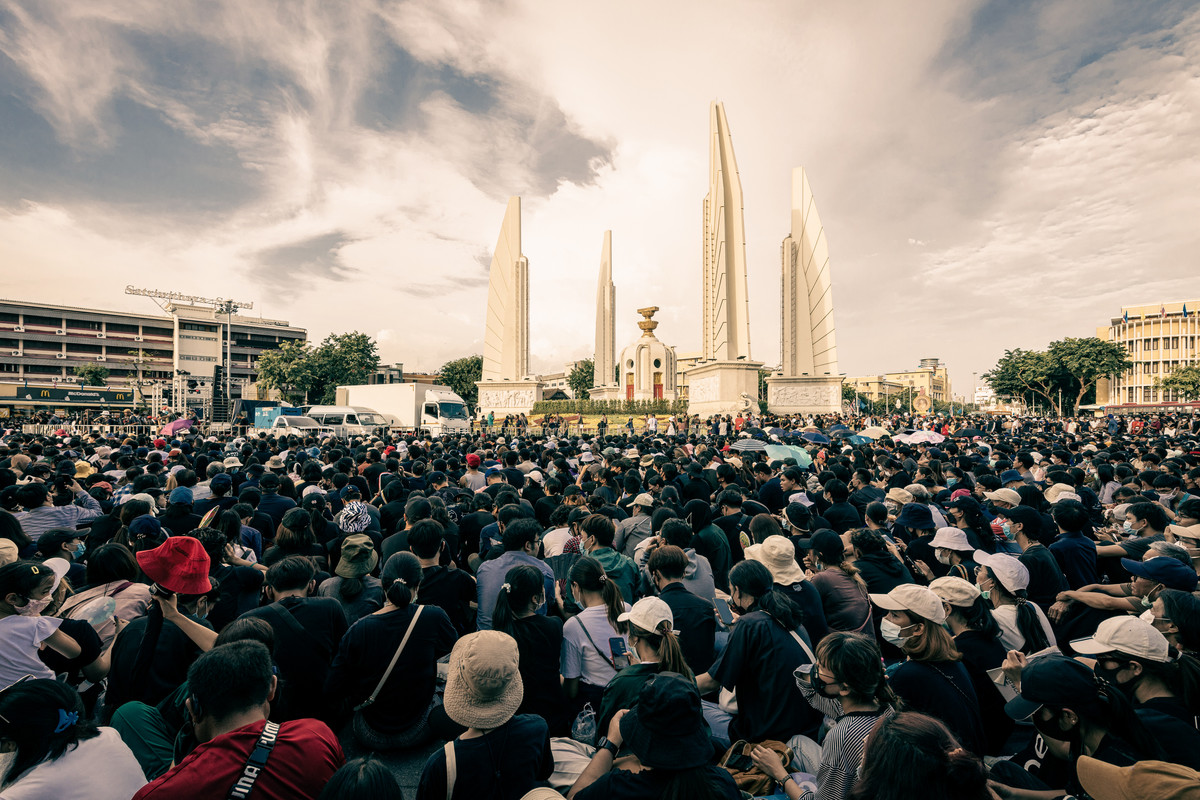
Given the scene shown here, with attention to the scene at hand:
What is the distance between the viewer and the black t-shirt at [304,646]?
3.47 metres

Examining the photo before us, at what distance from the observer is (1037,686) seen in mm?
2273

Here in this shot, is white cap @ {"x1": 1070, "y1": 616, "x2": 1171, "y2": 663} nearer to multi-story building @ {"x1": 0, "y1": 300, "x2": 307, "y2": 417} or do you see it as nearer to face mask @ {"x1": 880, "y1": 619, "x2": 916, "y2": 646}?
face mask @ {"x1": 880, "y1": 619, "x2": 916, "y2": 646}

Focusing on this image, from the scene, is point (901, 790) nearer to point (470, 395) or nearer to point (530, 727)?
point (530, 727)

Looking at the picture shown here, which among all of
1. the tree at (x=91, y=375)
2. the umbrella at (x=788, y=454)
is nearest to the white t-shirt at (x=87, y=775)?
the umbrella at (x=788, y=454)

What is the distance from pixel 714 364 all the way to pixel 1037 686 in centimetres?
3531

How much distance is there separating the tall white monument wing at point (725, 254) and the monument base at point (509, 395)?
46.1 feet

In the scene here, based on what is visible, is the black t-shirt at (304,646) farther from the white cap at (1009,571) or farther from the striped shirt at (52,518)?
the striped shirt at (52,518)

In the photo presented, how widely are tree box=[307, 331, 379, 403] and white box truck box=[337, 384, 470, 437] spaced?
27417 millimetres

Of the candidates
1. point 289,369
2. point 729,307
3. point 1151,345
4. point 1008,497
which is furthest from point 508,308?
point 1151,345

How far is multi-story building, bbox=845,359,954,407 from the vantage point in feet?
449

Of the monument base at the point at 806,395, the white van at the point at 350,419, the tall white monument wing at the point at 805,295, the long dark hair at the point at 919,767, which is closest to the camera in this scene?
the long dark hair at the point at 919,767

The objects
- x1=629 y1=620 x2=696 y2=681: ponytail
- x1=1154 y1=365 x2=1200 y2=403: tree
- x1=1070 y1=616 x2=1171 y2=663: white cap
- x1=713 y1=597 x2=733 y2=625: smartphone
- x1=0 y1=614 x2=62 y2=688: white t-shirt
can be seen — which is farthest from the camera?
x1=1154 y1=365 x2=1200 y2=403: tree

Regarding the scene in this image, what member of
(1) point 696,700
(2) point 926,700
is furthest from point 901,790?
(2) point 926,700

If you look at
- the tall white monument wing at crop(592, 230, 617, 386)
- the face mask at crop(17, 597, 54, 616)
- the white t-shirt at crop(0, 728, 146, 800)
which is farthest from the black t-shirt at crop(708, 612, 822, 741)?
the tall white monument wing at crop(592, 230, 617, 386)
